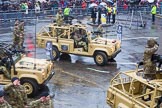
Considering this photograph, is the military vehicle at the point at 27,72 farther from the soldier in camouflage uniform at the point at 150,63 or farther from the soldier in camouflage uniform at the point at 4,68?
the soldier in camouflage uniform at the point at 150,63

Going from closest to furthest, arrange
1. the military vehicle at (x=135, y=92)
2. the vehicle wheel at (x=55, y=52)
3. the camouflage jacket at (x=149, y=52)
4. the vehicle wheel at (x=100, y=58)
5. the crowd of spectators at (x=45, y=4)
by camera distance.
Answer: the military vehicle at (x=135, y=92)
the camouflage jacket at (x=149, y=52)
the vehicle wheel at (x=100, y=58)
the vehicle wheel at (x=55, y=52)
the crowd of spectators at (x=45, y=4)

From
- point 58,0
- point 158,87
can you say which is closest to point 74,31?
point 158,87

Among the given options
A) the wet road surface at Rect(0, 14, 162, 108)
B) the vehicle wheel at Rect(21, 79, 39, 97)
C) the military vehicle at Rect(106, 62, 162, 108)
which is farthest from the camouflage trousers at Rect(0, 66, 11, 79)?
the military vehicle at Rect(106, 62, 162, 108)

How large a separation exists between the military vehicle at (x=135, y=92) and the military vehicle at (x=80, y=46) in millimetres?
5577

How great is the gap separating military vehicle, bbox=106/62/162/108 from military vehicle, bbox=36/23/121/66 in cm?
558

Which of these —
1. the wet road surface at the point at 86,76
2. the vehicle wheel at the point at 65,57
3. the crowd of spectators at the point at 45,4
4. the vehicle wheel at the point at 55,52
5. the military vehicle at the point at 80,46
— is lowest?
the wet road surface at the point at 86,76

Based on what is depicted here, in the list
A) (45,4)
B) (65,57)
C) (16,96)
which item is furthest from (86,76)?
(45,4)

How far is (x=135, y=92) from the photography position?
481 inches

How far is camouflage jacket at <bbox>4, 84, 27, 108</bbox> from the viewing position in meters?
10.3

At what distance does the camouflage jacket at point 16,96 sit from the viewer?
33.9 ft

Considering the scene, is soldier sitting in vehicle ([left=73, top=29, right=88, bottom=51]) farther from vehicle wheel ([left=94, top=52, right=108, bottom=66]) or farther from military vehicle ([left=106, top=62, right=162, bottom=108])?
military vehicle ([left=106, top=62, right=162, bottom=108])

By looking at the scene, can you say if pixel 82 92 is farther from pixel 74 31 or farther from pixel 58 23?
pixel 58 23

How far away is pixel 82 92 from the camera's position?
1485 centimetres

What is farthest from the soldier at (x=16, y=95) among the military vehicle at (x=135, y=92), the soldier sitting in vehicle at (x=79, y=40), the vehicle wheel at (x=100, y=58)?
the soldier sitting in vehicle at (x=79, y=40)
